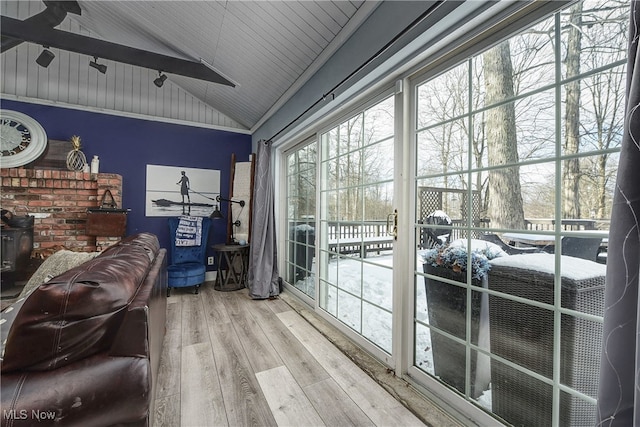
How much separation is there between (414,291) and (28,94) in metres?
4.98

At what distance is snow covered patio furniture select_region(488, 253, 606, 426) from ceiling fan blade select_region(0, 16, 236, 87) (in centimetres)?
357

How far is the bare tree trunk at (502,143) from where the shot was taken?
4.06 ft

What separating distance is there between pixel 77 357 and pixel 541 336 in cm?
178

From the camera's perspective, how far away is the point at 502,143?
128 cm

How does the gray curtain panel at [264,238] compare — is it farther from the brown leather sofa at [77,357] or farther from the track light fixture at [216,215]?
the brown leather sofa at [77,357]

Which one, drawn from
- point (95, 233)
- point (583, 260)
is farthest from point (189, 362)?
point (95, 233)

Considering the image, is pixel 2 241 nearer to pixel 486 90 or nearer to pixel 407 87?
pixel 407 87

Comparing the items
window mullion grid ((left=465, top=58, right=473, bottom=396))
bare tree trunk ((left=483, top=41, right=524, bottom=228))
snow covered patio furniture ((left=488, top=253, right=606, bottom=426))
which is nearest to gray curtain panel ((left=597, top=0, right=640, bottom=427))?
snow covered patio furniture ((left=488, top=253, right=606, bottom=426))

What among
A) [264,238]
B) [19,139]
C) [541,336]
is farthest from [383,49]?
[19,139]

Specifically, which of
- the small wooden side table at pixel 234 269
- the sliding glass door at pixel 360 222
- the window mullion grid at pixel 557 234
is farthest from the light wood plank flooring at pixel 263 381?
the small wooden side table at pixel 234 269

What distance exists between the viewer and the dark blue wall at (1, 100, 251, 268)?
3.45 metres

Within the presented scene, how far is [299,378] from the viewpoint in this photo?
173cm

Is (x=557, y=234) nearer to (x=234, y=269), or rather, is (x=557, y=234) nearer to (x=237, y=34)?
(x=237, y=34)

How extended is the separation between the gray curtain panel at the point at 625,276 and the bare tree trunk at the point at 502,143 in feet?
1.68
